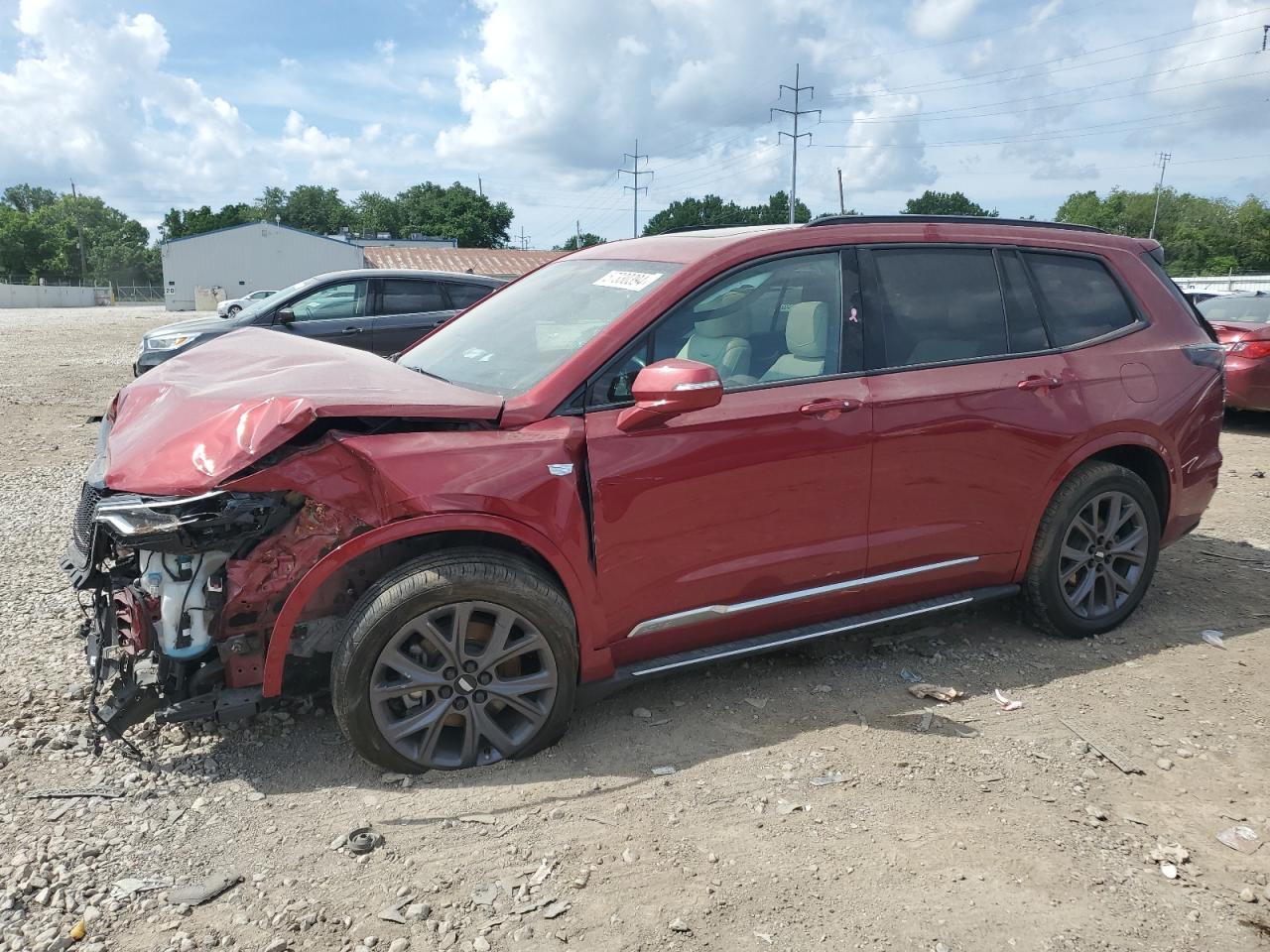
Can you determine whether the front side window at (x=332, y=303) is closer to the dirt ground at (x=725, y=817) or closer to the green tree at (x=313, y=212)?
the dirt ground at (x=725, y=817)

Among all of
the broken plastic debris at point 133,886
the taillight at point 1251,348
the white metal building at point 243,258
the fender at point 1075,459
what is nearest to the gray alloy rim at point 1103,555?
the fender at point 1075,459

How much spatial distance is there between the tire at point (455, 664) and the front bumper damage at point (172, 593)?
1.19 feet

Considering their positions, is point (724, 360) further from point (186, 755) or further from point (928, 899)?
point (186, 755)

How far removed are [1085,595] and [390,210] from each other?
10998 cm

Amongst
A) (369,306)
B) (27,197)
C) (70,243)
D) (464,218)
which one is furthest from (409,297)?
(27,197)

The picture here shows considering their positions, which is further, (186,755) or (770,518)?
(770,518)

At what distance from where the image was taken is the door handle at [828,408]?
3527mm

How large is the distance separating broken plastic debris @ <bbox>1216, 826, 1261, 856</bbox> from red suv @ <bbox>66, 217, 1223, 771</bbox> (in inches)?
51.6

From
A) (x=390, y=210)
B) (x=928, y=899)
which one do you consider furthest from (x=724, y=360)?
(x=390, y=210)

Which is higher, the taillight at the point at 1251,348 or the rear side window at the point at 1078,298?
the rear side window at the point at 1078,298

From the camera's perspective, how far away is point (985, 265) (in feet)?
13.6

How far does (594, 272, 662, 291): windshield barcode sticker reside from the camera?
11.7 ft

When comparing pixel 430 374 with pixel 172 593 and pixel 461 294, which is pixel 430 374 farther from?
pixel 461 294

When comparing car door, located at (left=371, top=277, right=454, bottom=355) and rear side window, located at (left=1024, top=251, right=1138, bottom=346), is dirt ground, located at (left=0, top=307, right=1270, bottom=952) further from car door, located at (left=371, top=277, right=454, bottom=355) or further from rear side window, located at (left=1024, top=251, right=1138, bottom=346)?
car door, located at (left=371, top=277, right=454, bottom=355)
